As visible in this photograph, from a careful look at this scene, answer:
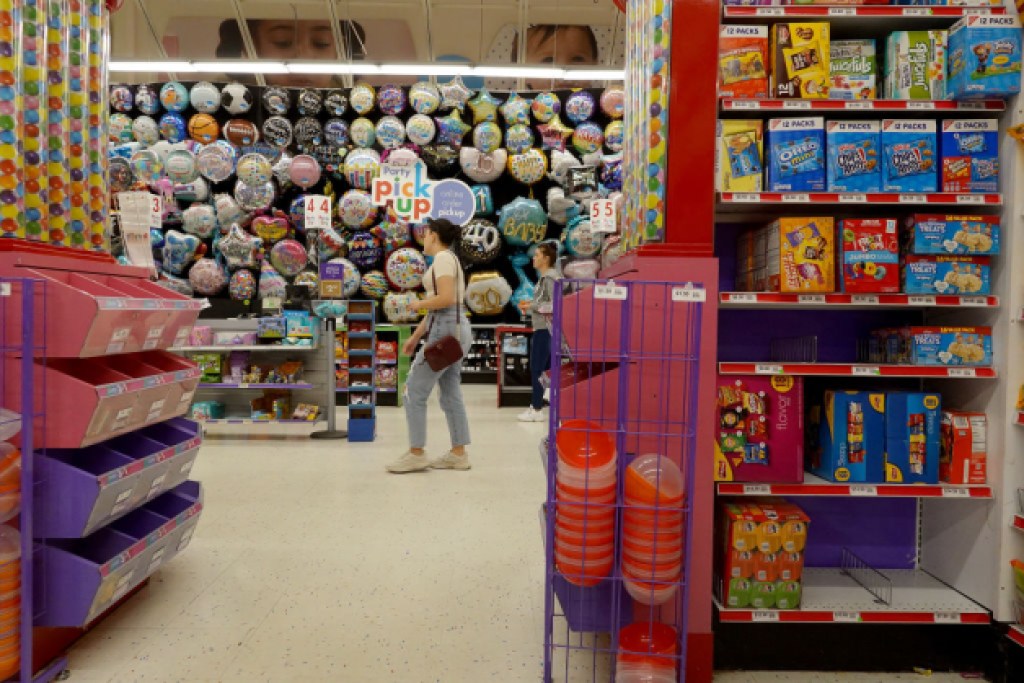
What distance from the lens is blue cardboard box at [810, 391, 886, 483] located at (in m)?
2.36

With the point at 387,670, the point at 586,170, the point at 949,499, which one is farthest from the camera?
the point at 586,170

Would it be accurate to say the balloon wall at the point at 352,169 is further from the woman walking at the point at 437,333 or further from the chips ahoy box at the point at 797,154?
the chips ahoy box at the point at 797,154

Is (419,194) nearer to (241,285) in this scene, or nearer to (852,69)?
(241,285)

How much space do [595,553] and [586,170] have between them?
25.7 ft

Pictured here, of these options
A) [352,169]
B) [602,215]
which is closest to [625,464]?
[602,215]

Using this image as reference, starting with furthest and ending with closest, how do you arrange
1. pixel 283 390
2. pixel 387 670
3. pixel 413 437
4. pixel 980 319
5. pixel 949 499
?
pixel 283 390 → pixel 413 437 → pixel 949 499 → pixel 980 319 → pixel 387 670

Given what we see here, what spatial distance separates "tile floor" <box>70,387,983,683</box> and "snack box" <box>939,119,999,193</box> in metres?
1.58

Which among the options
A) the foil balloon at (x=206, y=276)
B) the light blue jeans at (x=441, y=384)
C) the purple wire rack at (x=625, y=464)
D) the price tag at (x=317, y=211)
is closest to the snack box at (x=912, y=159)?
the purple wire rack at (x=625, y=464)

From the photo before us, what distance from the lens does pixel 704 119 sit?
2.20 m

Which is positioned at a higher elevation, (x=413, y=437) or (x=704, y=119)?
(x=704, y=119)

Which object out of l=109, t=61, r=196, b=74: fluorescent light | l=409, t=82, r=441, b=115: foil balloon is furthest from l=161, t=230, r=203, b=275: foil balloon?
l=409, t=82, r=441, b=115: foil balloon

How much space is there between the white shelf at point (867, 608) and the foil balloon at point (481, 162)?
7.79 m

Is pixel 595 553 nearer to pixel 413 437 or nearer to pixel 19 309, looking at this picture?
pixel 19 309

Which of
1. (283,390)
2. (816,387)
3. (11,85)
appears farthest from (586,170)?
(11,85)
